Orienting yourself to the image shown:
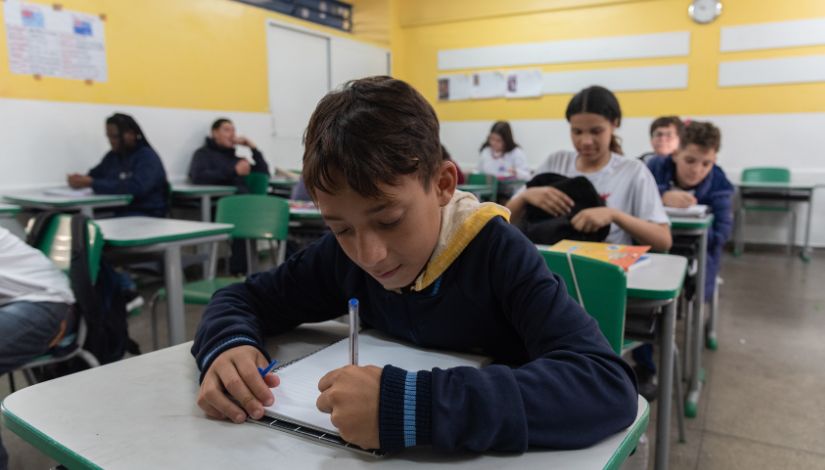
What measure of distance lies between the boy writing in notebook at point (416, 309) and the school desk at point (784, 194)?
5263 mm

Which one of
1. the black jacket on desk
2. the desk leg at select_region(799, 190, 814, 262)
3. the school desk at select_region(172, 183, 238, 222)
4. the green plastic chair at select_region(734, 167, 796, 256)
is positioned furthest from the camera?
the green plastic chair at select_region(734, 167, 796, 256)

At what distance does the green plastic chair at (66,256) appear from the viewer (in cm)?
172

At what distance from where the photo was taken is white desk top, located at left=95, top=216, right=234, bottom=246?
2.05 m

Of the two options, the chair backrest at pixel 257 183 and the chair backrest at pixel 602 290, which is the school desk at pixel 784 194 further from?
the chair backrest at pixel 602 290

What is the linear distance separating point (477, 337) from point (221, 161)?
15.1ft

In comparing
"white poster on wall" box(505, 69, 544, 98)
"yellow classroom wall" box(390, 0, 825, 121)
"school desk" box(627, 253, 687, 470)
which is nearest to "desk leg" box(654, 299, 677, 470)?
"school desk" box(627, 253, 687, 470)

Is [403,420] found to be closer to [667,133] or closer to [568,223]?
[568,223]

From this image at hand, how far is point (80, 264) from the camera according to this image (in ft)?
5.68

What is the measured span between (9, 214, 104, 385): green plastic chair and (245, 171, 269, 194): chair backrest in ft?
9.33

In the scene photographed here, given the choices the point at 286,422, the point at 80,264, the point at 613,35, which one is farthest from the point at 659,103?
the point at 286,422

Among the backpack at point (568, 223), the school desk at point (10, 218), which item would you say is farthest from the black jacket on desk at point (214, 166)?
the backpack at point (568, 223)

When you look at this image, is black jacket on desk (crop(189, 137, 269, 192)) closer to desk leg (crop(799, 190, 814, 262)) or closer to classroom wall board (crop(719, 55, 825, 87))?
classroom wall board (crop(719, 55, 825, 87))

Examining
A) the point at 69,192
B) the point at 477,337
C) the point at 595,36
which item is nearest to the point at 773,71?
the point at 595,36

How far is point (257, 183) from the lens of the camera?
4820 millimetres
